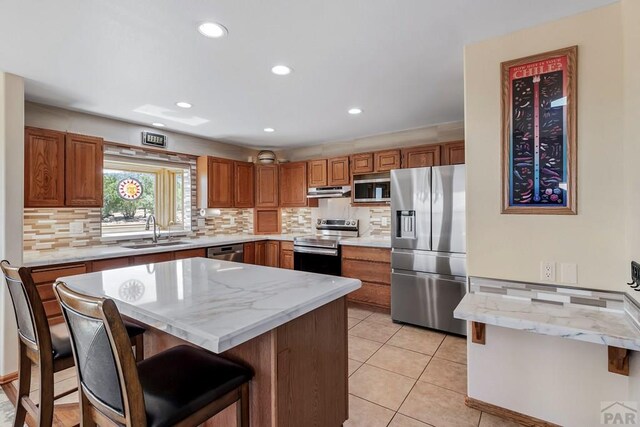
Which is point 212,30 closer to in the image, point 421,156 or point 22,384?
point 22,384

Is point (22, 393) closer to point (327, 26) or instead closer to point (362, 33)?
point (327, 26)

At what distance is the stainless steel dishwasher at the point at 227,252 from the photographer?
4.20 meters

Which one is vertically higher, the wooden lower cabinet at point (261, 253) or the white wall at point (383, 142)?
the white wall at point (383, 142)

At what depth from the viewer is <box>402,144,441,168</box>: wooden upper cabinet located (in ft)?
12.4

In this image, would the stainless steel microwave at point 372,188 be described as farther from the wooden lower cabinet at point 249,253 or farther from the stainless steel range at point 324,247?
the wooden lower cabinet at point 249,253

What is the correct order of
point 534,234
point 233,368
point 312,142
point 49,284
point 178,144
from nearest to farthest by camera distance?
point 233,368 < point 534,234 < point 49,284 < point 178,144 < point 312,142

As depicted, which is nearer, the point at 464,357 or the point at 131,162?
the point at 464,357

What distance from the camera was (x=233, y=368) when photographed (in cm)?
128

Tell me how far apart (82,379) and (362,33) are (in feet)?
7.28

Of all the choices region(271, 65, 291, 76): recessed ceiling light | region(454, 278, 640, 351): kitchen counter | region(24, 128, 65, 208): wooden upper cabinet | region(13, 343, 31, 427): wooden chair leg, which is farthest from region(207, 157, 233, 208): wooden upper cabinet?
region(454, 278, 640, 351): kitchen counter

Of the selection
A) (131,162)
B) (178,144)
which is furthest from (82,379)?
(178,144)

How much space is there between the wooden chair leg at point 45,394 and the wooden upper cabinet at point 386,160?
12.2 ft

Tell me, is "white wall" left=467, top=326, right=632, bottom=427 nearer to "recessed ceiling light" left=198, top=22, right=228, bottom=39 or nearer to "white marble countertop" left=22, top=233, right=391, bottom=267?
"white marble countertop" left=22, top=233, right=391, bottom=267

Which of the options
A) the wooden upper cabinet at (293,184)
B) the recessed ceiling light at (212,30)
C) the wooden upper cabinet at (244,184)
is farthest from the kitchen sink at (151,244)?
the recessed ceiling light at (212,30)
